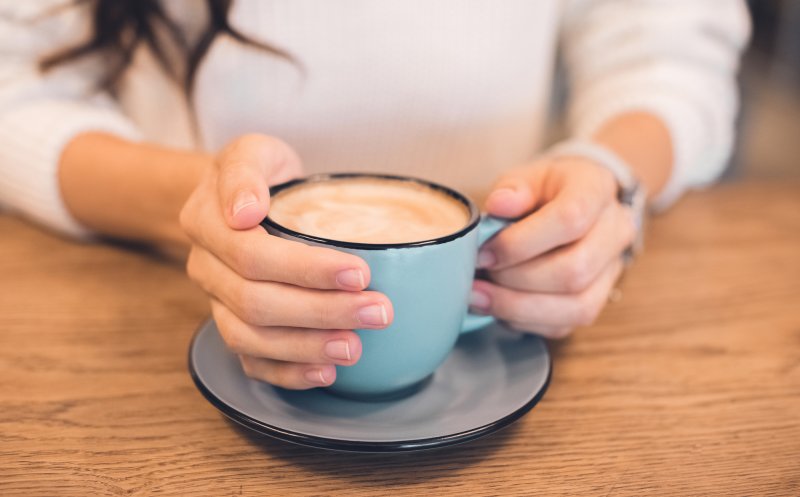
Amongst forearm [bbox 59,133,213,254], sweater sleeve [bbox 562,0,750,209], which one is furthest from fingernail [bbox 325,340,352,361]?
sweater sleeve [bbox 562,0,750,209]

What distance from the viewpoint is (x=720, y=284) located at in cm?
79

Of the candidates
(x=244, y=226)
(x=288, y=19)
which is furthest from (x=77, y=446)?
(x=288, y=19)

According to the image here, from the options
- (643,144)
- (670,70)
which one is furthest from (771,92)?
(643,144)

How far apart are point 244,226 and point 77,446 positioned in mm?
193

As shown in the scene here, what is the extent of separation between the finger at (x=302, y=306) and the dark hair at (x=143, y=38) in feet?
1.69

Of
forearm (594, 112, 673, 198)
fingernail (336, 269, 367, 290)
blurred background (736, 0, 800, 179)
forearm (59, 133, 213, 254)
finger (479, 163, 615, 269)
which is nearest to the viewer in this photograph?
fingernail (336, 269, 367, 290)

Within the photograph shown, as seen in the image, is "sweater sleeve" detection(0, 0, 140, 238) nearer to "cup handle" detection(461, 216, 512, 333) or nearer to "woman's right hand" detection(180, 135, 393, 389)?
"woman's right hand" detection(180, 135, 393, 389)

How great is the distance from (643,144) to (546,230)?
0.42m

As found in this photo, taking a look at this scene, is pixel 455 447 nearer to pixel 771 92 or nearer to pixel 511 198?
pixel 511 198

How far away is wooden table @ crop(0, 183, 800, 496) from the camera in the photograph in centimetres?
48

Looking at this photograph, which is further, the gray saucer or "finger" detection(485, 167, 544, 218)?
"finger" detection(485, 167, 544, 218)

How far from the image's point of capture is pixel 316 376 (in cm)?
50

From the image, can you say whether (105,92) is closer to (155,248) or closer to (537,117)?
(155,248)

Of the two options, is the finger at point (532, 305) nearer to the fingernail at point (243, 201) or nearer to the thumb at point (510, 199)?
the thumb at point (510, 199)
